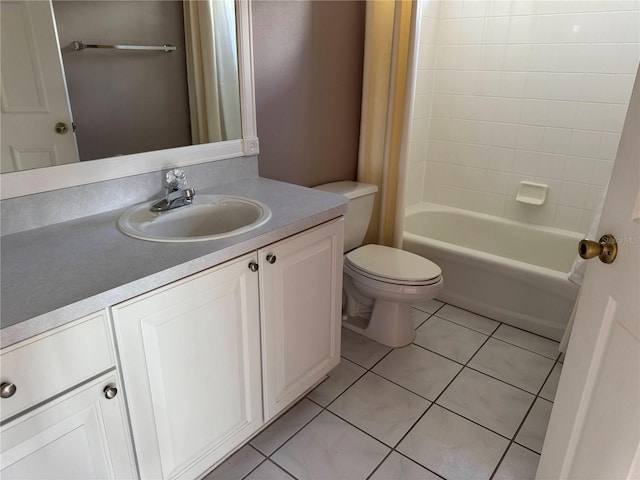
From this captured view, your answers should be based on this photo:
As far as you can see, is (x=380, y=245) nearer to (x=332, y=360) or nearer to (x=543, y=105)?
(x=332, y=360)

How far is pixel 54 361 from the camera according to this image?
2.95 feet

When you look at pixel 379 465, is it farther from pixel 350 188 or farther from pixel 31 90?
pixel 31 90

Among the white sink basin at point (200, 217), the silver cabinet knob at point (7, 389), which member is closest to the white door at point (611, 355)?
the white sink basin at point (200, 217)

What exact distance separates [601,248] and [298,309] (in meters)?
0.91

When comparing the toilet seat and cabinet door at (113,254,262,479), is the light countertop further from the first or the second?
the toilet seat

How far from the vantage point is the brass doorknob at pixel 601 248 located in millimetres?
948

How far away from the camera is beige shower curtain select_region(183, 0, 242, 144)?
1.57 meters

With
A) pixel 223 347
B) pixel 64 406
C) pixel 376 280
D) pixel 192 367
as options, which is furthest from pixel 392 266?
pixel 64 406

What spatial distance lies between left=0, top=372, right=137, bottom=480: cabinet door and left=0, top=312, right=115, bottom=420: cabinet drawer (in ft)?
0.09

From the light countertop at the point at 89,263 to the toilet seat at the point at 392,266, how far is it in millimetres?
683

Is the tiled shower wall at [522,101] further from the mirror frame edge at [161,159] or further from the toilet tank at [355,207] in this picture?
the mirror frame edge at [161,159]

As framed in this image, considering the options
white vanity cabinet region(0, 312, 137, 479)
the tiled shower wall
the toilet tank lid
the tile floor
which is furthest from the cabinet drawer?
the tiled shower wall

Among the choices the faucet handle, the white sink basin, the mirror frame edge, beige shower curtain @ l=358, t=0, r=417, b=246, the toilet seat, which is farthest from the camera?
beige shower curtain @ l=358, t=0, r=417, b=246

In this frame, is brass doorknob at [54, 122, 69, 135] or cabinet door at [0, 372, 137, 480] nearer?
cabinet door at [0, 372, 137, 480]
